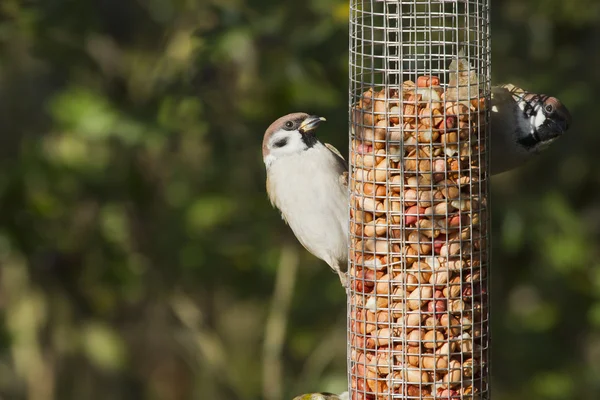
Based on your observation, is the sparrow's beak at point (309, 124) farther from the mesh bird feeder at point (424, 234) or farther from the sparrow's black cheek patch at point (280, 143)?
the mesh bird feeder at point (424, 234)

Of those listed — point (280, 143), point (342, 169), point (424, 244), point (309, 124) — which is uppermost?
point (309, 124)

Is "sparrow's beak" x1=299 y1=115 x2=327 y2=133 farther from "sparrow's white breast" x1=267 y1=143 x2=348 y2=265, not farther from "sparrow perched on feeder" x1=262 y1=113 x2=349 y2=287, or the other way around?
"sparrow's white breast" x1=267 y1=143 x2=348 y2=265

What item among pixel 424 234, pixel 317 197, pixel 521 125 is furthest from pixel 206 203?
pixel 424 234

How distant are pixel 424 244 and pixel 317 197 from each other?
3.83ft

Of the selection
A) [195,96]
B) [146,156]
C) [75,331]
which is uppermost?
[195,96]

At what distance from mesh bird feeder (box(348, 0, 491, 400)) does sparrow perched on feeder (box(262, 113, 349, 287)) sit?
2.74 feet

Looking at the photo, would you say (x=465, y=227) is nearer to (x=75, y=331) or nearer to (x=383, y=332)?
(x=383, y=332)

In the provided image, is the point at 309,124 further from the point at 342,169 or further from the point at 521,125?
the point at 521,125

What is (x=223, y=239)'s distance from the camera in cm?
1064

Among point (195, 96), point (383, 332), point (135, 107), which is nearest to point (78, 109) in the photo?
point (135, 107)

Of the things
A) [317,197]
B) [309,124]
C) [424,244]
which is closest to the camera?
[424,244]

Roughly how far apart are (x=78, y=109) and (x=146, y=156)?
8.06 ft

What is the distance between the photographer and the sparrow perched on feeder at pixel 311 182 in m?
5.70

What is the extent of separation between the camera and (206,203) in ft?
35.4
